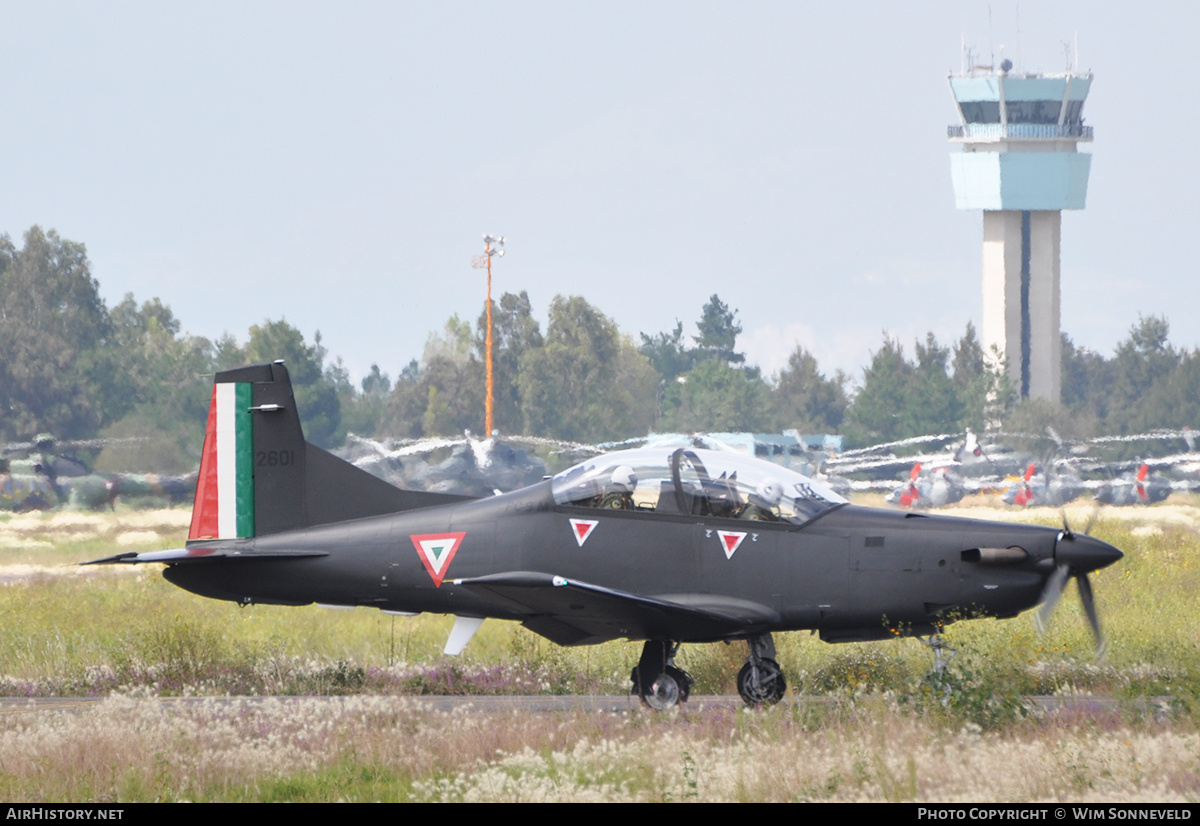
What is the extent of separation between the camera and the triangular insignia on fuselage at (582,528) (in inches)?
485

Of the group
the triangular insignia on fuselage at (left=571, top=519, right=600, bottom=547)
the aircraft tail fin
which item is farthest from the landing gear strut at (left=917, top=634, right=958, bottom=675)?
the aircraft tail fin

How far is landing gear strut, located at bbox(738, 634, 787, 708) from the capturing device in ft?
40.0

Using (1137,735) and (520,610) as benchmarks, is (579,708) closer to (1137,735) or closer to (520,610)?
(520,610)

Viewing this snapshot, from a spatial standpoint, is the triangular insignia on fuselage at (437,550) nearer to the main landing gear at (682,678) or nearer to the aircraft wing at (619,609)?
the aircraft wing at (619,609)

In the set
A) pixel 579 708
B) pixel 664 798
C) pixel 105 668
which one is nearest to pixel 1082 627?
pixel 579 708

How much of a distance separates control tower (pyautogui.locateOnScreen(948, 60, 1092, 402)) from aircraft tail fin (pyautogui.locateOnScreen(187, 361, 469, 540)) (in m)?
86.2

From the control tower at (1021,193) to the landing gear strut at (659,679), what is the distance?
8653cm

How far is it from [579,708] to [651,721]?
868 mm

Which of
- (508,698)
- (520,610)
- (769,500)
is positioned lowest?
(508,698)

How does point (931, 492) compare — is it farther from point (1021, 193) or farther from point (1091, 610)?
point (1091, 610)

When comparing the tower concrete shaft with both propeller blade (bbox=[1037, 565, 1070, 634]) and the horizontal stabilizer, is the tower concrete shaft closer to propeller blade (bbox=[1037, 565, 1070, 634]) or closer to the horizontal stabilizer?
propeller blade (bbox=[1037, 565, 1070, 634])

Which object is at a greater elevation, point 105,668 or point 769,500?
point 769,500

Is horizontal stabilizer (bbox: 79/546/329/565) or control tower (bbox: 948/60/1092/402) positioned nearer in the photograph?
horizontal stabilizer (bbox: 79/546/329/565)

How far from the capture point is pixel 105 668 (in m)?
15.7
